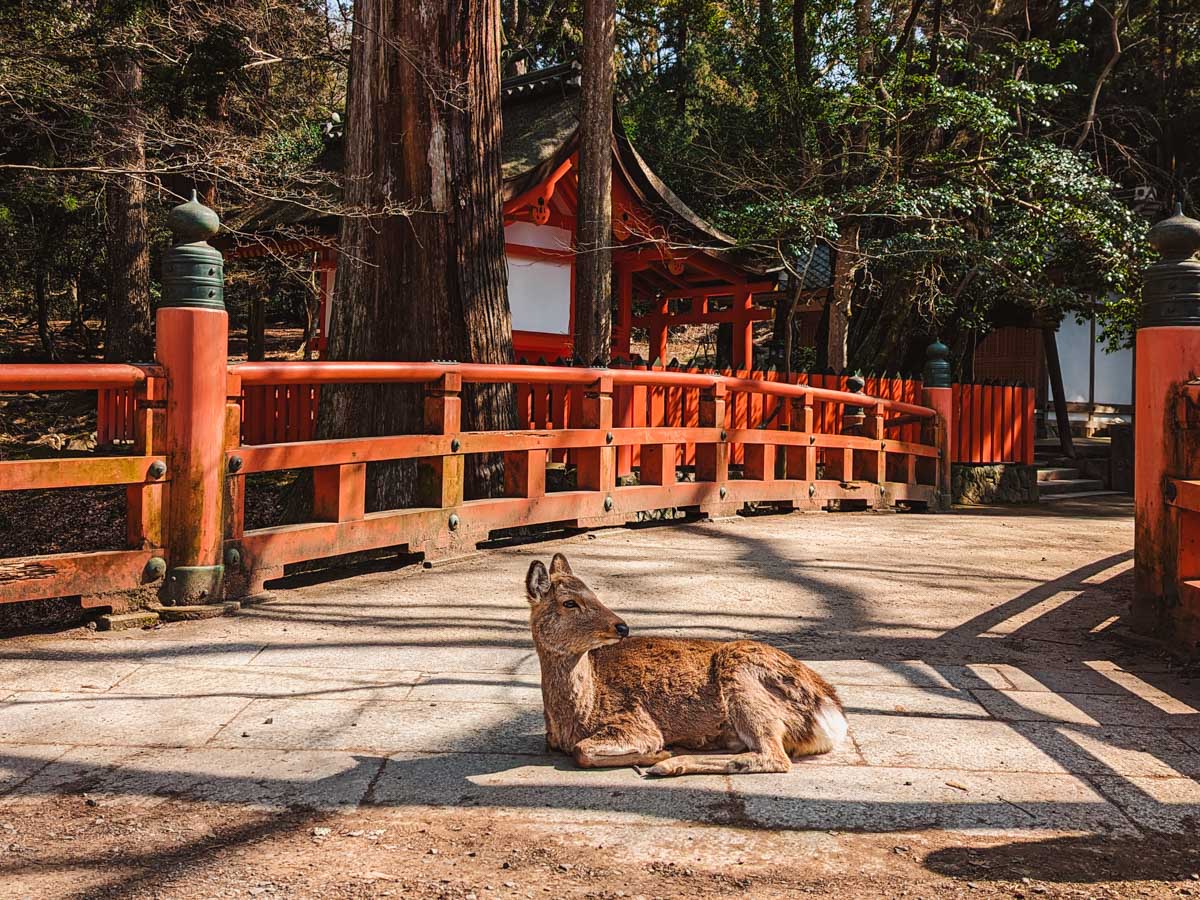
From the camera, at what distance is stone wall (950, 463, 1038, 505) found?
1435cm

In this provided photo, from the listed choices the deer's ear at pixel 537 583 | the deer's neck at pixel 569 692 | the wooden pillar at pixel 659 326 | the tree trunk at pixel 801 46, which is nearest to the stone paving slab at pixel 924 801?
the deer's neck at pixel 569 692

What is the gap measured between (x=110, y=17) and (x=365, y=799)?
433 inches

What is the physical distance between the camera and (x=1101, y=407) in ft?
73.2

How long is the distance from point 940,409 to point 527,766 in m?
10.4

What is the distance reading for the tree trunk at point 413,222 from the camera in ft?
26.1

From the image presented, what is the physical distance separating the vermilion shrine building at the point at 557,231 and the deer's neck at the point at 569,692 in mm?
10122

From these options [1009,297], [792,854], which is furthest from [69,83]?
[1009,297]

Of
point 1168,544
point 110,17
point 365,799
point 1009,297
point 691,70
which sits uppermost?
point 691,70

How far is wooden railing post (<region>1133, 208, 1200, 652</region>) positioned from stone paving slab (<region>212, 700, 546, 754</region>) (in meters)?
3.25

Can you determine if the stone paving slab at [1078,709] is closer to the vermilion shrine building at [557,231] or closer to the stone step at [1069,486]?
the vermilion shrine building at [557,231]

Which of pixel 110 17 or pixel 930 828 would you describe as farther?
pixel 110 17

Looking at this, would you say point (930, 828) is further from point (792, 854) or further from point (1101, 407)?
point (1101, 407)

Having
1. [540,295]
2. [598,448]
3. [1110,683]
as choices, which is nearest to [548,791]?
[1110,683]

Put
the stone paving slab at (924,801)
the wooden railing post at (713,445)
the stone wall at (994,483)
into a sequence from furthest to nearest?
the stone wall at (994,483) < the wooden railing post at (713,445) < the stone paving slab at (924,801)
